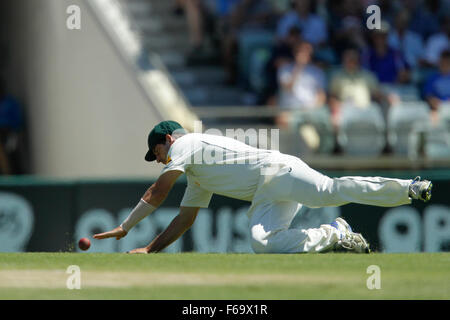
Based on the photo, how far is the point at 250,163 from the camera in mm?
8266

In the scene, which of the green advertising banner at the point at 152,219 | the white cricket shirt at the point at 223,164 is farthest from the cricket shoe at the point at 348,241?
the green advertising banner at the point at 152,219

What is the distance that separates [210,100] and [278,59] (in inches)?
63.7

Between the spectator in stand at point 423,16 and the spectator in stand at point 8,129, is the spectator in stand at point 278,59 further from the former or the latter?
the spectator in stand at point 8,129

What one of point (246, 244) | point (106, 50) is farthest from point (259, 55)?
point (246, 244)

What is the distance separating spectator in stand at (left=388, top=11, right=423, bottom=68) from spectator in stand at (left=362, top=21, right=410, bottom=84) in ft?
0.91

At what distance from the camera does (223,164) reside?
8.23m

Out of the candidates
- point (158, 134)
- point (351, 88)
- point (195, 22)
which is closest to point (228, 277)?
point (158, 134)

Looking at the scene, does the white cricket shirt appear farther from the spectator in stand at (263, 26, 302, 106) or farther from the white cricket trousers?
the spectator in stand at (263, 26, 302, 106)

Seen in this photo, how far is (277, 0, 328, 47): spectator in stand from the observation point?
14453 millimetres

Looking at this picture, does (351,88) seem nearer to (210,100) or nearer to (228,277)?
(210,100)

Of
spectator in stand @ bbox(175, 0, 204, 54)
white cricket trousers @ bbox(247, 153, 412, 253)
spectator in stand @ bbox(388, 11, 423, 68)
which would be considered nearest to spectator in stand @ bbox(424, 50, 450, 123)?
spectator in stand @ bbox(388, 11, 423, 68)

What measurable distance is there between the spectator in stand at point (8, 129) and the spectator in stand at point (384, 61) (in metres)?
5.45

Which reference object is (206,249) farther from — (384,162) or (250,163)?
(250,163)

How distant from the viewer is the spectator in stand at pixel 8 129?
15.1 metres
